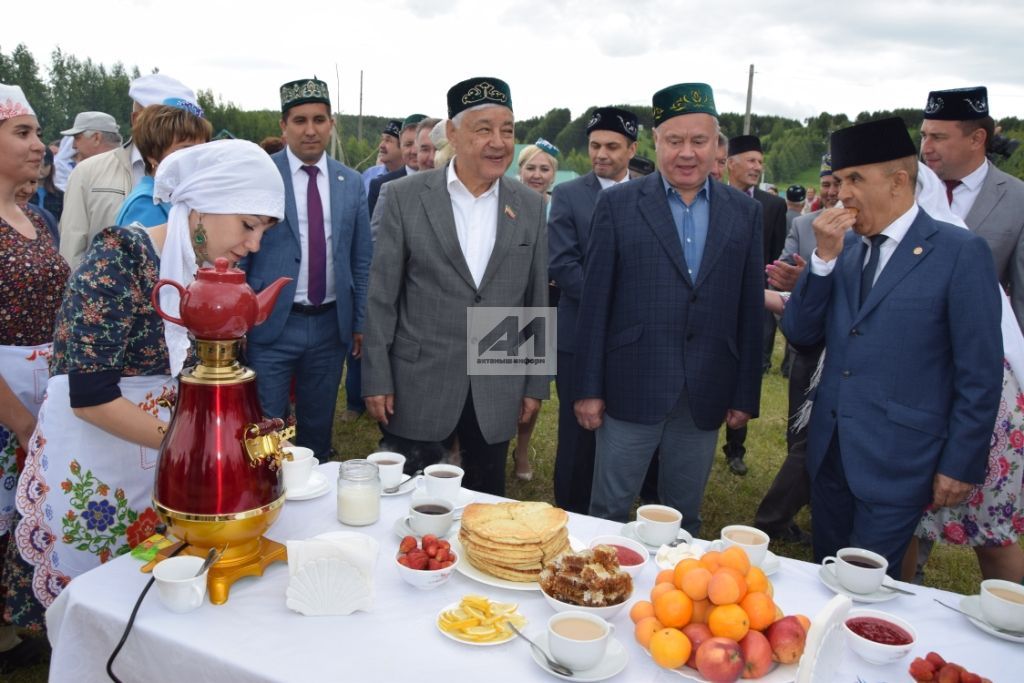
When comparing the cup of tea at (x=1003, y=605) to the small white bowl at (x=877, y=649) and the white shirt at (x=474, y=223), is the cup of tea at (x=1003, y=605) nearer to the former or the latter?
the small white bowl at (x=877, y=649)

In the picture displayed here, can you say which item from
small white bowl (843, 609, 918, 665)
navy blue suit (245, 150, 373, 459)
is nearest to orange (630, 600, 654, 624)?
small white bowl (843, 609, 918, 665)

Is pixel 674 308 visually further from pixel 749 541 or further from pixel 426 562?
pixel 426 562

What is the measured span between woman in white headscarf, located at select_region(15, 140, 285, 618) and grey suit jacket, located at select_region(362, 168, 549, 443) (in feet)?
2.80

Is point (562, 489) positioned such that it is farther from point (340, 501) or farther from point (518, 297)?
point (340, 501)

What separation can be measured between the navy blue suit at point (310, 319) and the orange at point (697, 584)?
2418 mm

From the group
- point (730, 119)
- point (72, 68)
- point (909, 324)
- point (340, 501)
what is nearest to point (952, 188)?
point (909, 324)

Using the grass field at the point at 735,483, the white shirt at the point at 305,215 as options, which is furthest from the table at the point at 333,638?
the white shirt at the point at 305,215

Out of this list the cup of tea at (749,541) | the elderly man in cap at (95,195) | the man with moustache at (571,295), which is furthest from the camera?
the man with moustache at (571,295)

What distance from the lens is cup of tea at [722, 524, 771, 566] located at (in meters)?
1.66

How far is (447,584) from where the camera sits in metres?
1.56

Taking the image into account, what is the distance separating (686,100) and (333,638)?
7.77ft

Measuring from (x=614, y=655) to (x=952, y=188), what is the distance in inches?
127

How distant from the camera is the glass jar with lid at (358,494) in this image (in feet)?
5.97

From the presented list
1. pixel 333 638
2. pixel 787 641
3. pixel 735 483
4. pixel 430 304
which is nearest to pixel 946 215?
pixel 787 641
